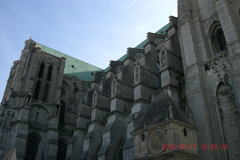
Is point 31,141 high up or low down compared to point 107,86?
down

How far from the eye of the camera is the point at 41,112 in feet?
92.9

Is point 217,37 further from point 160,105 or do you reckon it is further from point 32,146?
point 32,146

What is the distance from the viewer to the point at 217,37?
15508mm

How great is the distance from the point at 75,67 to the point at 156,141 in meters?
31.1

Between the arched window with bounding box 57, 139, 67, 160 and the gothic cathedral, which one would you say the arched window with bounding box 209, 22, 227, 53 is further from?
the arched window with bounding box 57, 139, 67, 160

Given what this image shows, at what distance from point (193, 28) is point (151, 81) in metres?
5.56

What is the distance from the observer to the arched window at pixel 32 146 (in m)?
24.6

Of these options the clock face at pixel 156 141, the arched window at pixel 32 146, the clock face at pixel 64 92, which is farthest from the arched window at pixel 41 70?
the clock face at pixel 156 141

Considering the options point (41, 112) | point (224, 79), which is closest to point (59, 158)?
point (41, 112)

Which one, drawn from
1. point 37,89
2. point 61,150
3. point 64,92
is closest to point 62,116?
point 64,92

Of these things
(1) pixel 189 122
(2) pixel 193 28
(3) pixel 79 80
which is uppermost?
(3) pixel 79 80

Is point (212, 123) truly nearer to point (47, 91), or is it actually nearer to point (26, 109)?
point (26, 109)

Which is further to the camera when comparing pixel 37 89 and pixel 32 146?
pixel 37 89

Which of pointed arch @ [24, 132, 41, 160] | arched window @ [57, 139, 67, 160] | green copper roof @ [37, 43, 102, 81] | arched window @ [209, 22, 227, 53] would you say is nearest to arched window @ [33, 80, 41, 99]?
pointed arch @ [24, 132, 41, 160]
